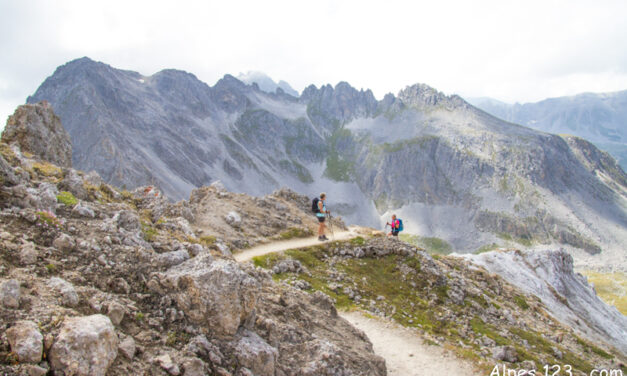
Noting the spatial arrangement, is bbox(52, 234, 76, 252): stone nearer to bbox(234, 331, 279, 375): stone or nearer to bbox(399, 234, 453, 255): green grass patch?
bbox(234, 331, 279, 375): stone

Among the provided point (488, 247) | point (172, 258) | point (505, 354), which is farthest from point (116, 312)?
point (488, 247)

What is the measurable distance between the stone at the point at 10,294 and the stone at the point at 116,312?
1.60m

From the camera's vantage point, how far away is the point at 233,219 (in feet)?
97.0

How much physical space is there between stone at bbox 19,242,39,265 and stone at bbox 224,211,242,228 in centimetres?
2127

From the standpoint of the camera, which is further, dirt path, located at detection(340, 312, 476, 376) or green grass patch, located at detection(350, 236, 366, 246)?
green grass patch, located at detection(350, 236, 366, 246)

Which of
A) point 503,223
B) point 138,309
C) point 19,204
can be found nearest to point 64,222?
point 19,204

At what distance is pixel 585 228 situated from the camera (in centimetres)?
18950

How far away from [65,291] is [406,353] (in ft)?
45.3

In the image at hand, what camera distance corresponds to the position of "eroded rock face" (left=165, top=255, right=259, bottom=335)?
8.72 metres

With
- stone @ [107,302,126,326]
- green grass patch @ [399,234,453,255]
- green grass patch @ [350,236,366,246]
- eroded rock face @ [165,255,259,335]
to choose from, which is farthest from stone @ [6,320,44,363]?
green grass patch @ [399,234,453,255]

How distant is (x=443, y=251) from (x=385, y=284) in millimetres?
172096

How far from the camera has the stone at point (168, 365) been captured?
7059 millimetres

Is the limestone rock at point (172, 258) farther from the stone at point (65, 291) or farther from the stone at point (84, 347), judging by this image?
the stone at point (84, 347)

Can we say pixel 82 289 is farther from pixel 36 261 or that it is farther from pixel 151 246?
pixel 151 246
